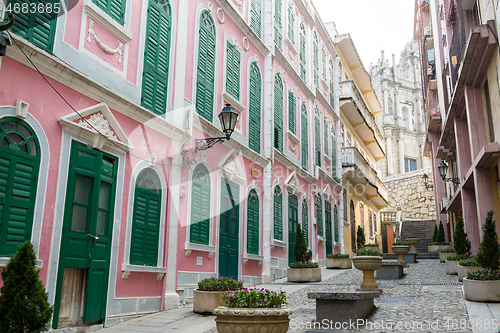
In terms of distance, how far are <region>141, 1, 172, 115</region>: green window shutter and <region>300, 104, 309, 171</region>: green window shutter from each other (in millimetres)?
10696

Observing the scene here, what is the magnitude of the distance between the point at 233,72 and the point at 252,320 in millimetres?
10449

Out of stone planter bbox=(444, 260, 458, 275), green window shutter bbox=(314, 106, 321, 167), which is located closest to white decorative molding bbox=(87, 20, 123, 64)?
stone planter bbox=(444, 260, 458, 275)

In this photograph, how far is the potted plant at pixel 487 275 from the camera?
9.66 m

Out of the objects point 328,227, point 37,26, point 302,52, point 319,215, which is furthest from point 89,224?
point 328,227

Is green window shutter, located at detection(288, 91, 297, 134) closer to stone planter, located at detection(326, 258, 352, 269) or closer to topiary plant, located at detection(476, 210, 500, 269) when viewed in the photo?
stone planter, located at detection(326, 258, 352, 269)

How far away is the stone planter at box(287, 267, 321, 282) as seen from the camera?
1582 centimetres

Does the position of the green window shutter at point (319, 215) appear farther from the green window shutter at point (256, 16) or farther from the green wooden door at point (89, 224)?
the green wooden door at point (89, 224)

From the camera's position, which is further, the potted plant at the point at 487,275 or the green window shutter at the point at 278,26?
the green window shutter at the point at 278,26

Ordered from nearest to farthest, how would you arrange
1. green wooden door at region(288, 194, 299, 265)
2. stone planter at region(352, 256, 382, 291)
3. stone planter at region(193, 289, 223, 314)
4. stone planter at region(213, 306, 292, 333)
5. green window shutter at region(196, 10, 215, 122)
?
stone planter at region(213, 306, 292, 333)
stone planter at region(193, 289, 223, 314)
stone planter at region(352, 256, 382, 291)
green window shutter at region(196, 10, 215, 122)
green wooden door at region(288, 194, 299, 265)

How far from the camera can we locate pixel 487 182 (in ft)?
48.5

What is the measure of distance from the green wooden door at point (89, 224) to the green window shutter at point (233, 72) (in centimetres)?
634

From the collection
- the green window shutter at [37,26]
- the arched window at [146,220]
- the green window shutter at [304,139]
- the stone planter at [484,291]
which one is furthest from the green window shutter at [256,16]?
the stone planter at [484,291]

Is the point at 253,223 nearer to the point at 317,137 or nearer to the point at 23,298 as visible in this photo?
the point at 317,137

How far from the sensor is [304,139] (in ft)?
69.8
